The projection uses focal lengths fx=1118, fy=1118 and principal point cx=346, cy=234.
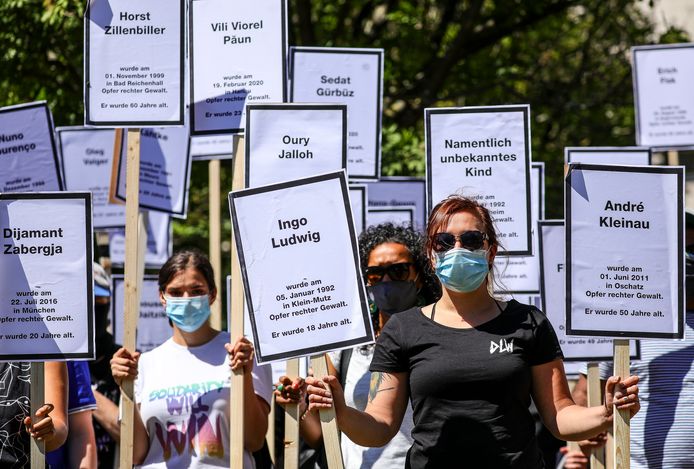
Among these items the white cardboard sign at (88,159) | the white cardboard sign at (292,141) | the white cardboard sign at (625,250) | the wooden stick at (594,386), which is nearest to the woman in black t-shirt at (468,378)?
the white cardboard sign at (625,250)

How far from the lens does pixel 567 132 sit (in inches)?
486

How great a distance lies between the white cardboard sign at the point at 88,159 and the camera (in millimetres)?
7770

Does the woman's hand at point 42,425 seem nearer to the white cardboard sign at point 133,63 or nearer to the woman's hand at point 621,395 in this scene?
the white cardboard sign at point 133,63

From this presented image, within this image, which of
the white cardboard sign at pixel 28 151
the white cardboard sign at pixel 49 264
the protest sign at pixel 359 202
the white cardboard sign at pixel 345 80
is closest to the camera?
the white cardboard sign at pixel 49 264

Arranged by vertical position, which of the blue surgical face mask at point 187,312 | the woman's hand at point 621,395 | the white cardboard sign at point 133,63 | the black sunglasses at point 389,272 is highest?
the white cardboard sign at point 133,63

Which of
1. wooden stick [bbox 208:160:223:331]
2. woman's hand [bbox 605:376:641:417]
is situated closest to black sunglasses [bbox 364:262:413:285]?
Answer: woman's hand [bbox 605:376:641:417]

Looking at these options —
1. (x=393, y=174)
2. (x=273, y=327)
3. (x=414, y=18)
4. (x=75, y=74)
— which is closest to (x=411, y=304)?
(x=273, y=327)

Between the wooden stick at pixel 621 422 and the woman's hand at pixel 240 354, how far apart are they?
141 cm

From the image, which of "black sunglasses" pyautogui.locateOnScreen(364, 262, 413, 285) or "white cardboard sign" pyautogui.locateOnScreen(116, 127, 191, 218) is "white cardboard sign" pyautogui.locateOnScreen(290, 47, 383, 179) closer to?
"white cardboard sign" pyautogui.locateOnScreen(116, 127, 191, 218)

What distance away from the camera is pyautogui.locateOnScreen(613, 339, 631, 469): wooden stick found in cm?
382

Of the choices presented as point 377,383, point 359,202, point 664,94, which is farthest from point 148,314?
point 664,94

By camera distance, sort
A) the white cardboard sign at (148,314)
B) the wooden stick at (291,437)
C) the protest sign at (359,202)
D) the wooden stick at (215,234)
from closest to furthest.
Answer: the wooden stick at (291,437) < the wooden stick at (215,234) < the protest sign at (359,202) < the white cardboard sign at (148,314)

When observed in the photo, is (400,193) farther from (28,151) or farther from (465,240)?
(465,240)

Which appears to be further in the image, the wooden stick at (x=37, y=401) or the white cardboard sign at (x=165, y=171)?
the white cardboard sign at (x=165, y=171)
